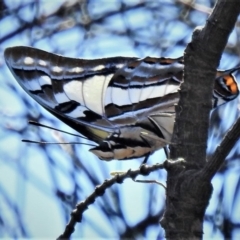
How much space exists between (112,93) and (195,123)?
0.34 m

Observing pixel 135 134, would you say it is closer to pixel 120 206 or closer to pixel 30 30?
pixel 120 206

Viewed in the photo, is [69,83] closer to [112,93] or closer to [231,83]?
[112,93]

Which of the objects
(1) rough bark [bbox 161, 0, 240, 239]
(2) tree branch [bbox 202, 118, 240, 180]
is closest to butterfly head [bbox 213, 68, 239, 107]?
(1) rough bark [bbox 161, 0, 240, 239]

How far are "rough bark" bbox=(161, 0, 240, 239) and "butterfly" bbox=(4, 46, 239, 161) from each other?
0.13 m

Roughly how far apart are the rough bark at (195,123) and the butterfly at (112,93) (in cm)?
13

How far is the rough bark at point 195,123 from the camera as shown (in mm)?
885

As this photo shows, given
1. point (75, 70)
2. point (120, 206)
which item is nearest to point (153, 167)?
point (75, 70)

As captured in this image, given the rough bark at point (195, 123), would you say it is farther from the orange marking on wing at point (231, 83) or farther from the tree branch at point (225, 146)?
the orange marking on wing at point (231, 83)

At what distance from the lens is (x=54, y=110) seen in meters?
1.36

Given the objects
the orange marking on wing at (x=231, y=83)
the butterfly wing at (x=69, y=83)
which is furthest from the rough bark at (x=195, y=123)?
the butterfly wing at (x=69, y=83)

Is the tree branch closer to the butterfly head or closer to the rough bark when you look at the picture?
the rough bark

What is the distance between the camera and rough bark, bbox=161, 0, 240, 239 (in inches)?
34.8

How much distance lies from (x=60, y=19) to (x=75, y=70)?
1.35 m

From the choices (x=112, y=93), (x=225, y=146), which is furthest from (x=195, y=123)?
(x=112, y=93)
